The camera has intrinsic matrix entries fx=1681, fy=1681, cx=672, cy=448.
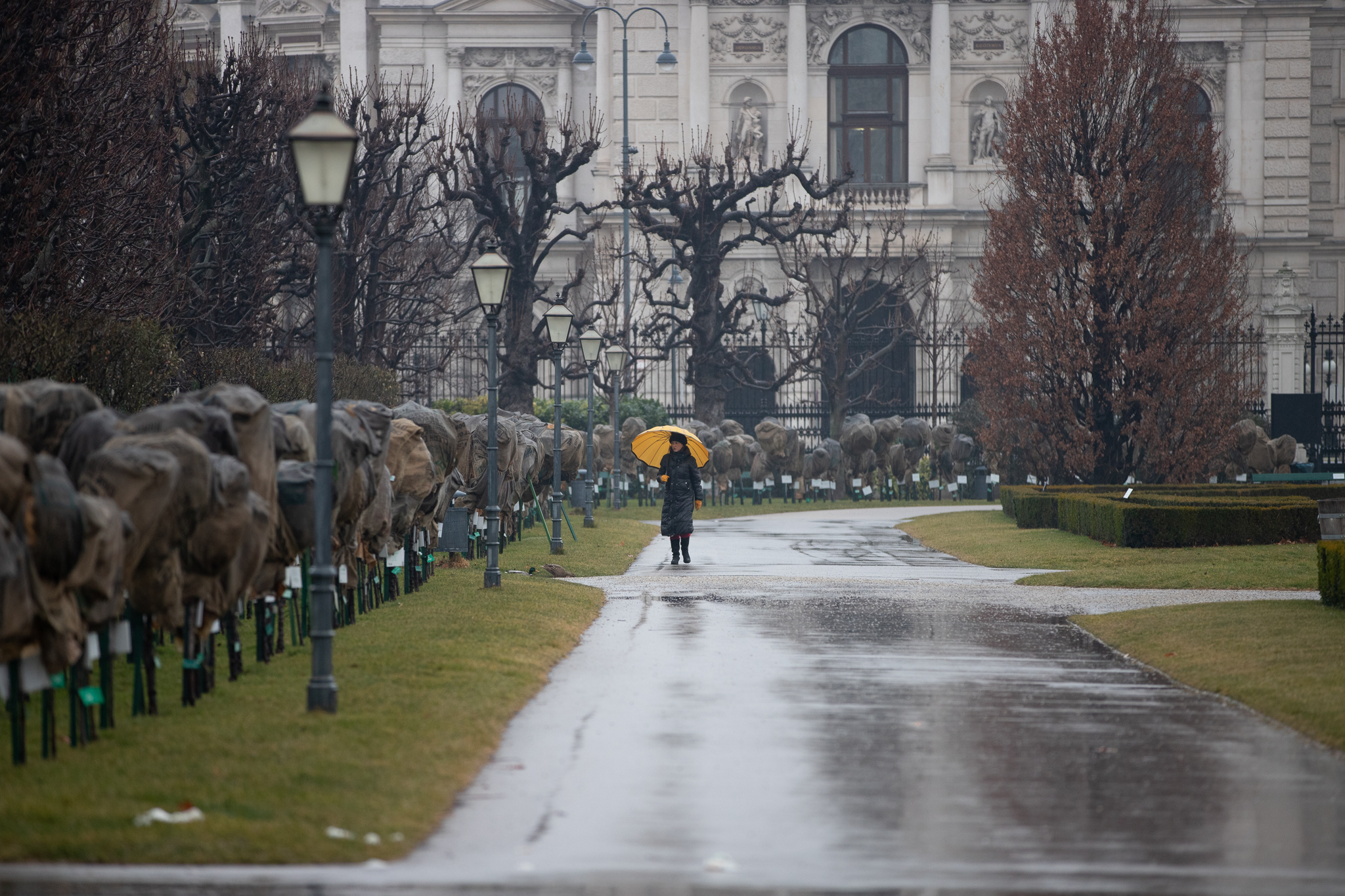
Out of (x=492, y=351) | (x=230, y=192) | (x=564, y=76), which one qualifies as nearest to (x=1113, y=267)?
(x=492, y=351)

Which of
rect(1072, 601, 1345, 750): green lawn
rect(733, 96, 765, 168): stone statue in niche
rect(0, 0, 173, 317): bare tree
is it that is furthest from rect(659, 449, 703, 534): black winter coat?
rect(733, 96, 765, 168): stone statue in niche

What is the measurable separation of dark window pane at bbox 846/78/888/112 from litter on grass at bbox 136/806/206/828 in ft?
Result: 201

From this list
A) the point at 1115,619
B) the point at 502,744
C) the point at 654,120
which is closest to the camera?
the point at 502,744

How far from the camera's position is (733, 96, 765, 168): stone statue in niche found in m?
64.1

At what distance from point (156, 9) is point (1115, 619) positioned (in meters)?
17.7

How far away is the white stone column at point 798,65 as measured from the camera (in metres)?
64.3

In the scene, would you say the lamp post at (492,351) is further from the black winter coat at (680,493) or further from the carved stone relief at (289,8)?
the carved stone relief at (289,8)

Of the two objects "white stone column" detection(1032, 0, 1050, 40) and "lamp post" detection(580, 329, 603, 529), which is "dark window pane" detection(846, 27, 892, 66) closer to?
"white stone column" detection(1032, 0, 1050, 40)

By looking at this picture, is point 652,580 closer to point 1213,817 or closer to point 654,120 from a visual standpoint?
point 1213,817

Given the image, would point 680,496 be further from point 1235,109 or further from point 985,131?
point 1235,109

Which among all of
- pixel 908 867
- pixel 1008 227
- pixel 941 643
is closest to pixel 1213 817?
pixel 908 867

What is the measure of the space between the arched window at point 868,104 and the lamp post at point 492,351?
4822 cm

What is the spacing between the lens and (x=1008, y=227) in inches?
1287

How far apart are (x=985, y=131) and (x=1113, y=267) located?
3431 centimetres
